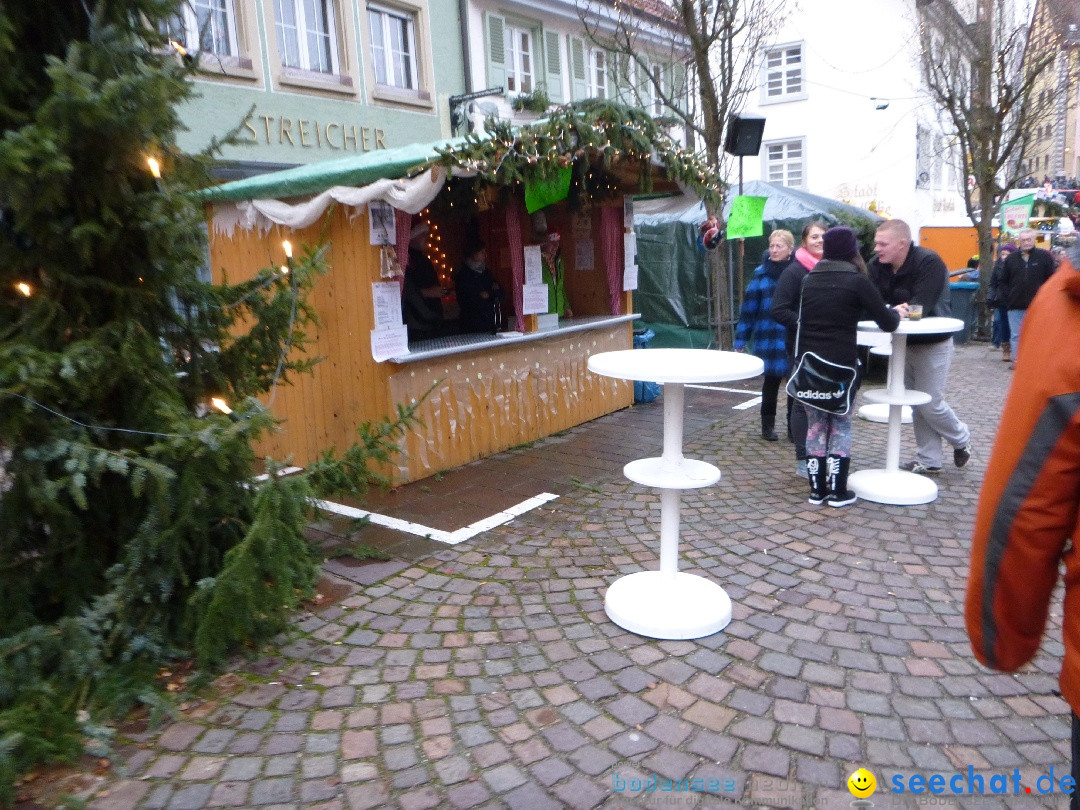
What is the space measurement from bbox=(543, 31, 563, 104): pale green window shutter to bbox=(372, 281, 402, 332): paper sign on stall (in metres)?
10.8

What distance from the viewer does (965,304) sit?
14.3m

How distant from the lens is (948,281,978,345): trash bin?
553 inches

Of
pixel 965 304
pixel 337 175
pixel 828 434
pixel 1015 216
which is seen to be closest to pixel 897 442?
pixel 828 434

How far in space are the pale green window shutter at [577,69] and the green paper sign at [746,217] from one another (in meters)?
8.05

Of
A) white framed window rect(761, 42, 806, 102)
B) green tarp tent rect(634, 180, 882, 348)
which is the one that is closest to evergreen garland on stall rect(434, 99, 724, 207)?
green tarp tent rect(634, 180, 882, 348)

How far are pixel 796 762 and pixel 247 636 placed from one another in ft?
7.76

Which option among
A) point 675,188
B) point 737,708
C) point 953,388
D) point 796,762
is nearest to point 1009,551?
point 796,762

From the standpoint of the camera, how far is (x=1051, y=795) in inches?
97.3

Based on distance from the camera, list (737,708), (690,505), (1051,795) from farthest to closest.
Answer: (690,505), (737,708), (1051,795)

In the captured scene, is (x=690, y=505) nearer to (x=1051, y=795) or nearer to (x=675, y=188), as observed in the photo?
(x=1051, y=795)

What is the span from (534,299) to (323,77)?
6.63 metres

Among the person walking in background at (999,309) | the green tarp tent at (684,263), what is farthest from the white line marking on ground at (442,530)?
the person walking in background at (999,309)

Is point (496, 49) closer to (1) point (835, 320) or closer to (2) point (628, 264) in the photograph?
(2) point (628, 264)

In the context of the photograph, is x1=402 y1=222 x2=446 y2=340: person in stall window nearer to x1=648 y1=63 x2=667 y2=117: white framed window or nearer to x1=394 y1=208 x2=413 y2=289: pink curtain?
x1=394 y1=208 x2=413 y2=289: pink curtain
